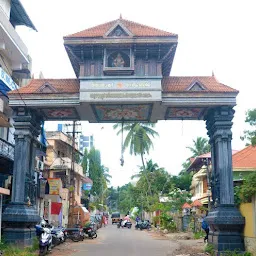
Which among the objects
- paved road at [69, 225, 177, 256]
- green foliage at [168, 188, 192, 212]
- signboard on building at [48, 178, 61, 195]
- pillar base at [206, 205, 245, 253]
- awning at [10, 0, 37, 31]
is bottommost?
paved road at [69, 225, 177, 256]

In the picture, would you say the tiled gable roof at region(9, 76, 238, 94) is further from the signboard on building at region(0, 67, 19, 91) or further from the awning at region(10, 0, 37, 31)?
Result: the awning at region(10, 0, 37, 31)

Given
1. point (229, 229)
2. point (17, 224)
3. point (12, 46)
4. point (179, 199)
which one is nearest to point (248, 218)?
point (229, 229)

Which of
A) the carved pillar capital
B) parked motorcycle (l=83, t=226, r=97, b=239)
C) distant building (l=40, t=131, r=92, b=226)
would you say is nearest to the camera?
the carved pillar capital

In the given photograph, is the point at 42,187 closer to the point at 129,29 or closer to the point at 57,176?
the point at 57,176

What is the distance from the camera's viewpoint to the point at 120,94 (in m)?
14.4

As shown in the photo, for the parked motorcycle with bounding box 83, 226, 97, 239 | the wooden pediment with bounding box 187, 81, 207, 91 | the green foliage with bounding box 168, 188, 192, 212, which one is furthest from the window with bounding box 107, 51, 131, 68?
the green foliage with bounding box 168, 188, 192, 212

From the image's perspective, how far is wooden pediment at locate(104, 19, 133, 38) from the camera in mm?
14684

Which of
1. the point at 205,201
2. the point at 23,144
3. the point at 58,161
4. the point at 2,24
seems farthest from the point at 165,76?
the point at 205,201

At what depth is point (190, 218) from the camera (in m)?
32.3

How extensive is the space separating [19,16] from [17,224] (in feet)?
45.4

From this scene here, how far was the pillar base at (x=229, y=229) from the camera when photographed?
1281cm

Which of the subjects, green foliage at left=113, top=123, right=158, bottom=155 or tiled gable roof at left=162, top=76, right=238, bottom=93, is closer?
tiled gable roof at left=162, top=76, right=238, bottom=93

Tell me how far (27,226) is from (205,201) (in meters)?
23.9

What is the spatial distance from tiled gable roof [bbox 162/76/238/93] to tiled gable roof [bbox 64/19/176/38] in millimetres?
1903
